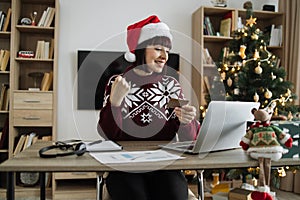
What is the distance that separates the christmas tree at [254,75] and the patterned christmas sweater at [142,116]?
4.78 ft

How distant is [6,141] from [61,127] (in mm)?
527

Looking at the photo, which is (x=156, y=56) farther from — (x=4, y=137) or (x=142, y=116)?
(x=4, y=137)

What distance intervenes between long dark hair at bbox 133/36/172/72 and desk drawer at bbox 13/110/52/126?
5.93 feet

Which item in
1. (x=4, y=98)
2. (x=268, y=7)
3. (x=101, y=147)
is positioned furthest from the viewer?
(x=268, y=7)

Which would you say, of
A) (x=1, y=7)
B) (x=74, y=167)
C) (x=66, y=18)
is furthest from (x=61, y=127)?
(x=74, y=167)

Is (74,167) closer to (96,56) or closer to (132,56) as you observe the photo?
(132,56)

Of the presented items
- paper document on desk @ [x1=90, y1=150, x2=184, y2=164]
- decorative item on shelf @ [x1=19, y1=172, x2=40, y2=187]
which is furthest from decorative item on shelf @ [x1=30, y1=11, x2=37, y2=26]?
paper document on desk @ [x1=90, y1=150, x2=184, y2=164]

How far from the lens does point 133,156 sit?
3.93 feet

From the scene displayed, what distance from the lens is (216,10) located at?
3734 mm

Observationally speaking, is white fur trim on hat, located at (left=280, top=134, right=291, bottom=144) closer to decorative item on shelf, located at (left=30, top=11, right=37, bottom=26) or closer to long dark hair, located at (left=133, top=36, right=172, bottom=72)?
long dark hair, located at (left=133, top=36, right=172, bottom=72)

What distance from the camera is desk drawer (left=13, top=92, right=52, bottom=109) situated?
10.8 feet

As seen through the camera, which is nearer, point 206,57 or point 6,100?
point 6,100

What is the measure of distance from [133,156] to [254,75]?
2168mm

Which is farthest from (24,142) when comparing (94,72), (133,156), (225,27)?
(133,156)
